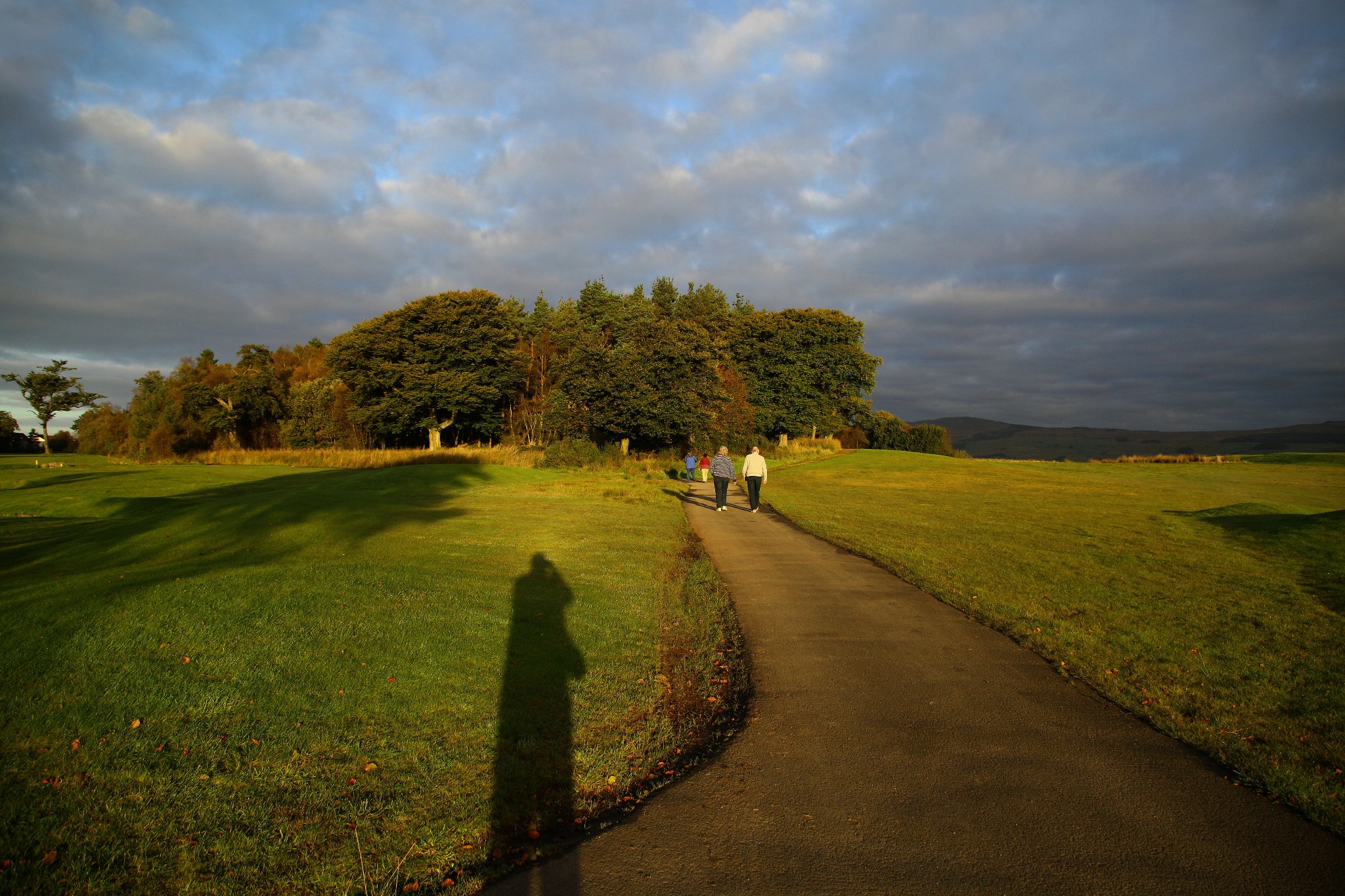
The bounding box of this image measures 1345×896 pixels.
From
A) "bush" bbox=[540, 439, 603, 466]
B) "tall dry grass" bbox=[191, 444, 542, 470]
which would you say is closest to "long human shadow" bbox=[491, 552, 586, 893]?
"bush" bbox=[540, 439, 603, 466]

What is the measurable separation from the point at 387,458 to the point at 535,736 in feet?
116

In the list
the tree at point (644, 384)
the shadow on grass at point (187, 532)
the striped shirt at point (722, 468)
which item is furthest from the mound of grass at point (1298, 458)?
the shadow on grass at point (187, 532)

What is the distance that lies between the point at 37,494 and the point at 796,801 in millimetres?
25149

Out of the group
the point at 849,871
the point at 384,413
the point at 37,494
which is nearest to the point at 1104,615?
the point at 849,871

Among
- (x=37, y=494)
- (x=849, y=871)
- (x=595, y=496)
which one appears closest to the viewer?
(x=849, y=871)

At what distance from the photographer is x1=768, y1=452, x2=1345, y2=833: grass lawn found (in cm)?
482

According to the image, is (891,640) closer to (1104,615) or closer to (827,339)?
(1104,615)

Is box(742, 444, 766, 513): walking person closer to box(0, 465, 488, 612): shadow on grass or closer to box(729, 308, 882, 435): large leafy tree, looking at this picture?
box(0, 465, 488, 612): shadow on grass

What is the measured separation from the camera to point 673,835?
3518 millimetres

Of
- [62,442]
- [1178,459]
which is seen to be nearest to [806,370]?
[1178,459]

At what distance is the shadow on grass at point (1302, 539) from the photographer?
32.9 ft

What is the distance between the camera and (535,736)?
4621 mm

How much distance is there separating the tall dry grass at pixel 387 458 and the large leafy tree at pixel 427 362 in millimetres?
5797

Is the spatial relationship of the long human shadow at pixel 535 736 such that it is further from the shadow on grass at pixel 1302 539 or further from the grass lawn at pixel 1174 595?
the shadow on grass at pixel 1302 539
